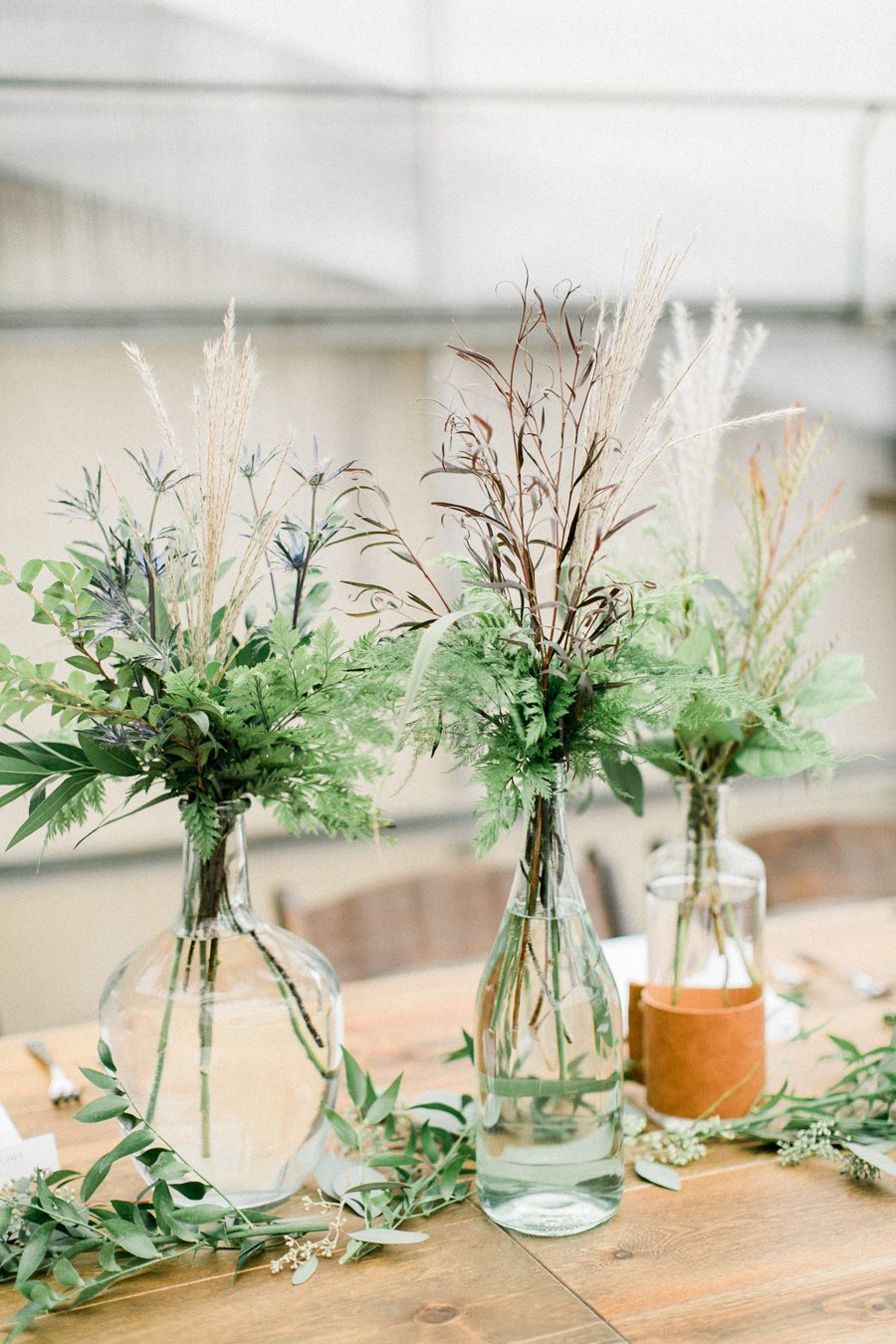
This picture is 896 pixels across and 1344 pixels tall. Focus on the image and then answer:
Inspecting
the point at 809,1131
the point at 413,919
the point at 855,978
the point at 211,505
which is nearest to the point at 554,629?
the point at 211,505

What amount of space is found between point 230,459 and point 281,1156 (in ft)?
1.62

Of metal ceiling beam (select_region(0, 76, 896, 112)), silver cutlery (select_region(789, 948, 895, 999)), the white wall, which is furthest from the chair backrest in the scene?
metal ceiling beam (select_region(0, 76, 896, 112))

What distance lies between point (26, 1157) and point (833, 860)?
1387 millimetres

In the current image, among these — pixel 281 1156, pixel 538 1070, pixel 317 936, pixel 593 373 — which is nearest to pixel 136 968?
pixel 281 1156

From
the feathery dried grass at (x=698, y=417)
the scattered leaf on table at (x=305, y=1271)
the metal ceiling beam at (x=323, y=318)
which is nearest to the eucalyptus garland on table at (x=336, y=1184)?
the scattered leaf on table at (x=305, y=1271)

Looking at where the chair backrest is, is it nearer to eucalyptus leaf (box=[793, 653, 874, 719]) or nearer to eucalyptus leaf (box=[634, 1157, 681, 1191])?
eucalyptus leaf (box=[793, 653, 874, 719])

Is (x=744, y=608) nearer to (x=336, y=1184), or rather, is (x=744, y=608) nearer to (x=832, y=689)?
(x=832, y=689)

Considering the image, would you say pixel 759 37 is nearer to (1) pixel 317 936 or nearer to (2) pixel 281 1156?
(1) pixel 317 936

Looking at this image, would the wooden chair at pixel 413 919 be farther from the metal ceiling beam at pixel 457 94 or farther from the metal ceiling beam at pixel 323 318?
the metal ceiling beam at pixel 457 94

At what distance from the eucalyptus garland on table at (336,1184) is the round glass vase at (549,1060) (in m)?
0.07

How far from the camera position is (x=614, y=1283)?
822 mm

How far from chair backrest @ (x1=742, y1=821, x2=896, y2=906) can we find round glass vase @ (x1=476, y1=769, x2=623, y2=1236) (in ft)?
3.71

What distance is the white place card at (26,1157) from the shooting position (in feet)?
3.04

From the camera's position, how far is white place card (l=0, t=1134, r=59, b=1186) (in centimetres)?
93
